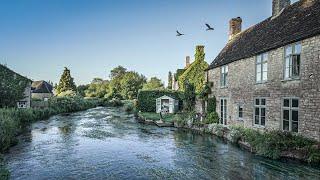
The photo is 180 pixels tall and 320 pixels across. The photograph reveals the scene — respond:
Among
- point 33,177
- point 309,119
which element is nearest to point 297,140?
point 309,119

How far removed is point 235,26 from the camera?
95.8ft

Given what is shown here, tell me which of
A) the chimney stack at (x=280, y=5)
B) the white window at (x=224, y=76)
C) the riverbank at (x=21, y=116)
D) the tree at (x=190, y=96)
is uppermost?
the chimney stack at (x=280, y=5)

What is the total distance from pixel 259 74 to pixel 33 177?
1393cm

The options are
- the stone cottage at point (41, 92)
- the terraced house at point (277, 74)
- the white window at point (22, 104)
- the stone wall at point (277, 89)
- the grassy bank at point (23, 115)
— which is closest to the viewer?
the stone wall at point (277, 89)

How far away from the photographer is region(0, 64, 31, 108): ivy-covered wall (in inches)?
1336

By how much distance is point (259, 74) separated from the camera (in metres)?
18.6

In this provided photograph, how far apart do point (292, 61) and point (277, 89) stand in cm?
184

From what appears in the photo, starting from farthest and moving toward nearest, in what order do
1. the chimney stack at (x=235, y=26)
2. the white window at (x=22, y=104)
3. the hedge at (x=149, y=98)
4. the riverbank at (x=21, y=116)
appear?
1. the white window at (x=22, y=104)
2. the hedge at (x=149, y=98)
3. the chimney stack at (x=235, y=26)
4. the riverbank at (x=21, y=116)

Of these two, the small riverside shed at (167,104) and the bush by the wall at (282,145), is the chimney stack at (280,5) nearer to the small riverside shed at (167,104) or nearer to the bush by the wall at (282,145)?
the bush by the wall at (282,145)

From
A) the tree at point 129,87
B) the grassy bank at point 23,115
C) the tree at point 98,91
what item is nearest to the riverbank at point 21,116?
the grassy bank at point 23,115

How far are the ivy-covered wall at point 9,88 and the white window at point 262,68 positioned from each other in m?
28.4

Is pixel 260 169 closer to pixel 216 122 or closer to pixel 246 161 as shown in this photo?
pixel 246 161

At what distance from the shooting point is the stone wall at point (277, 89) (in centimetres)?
1358

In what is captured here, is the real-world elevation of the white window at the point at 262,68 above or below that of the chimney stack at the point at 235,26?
below
